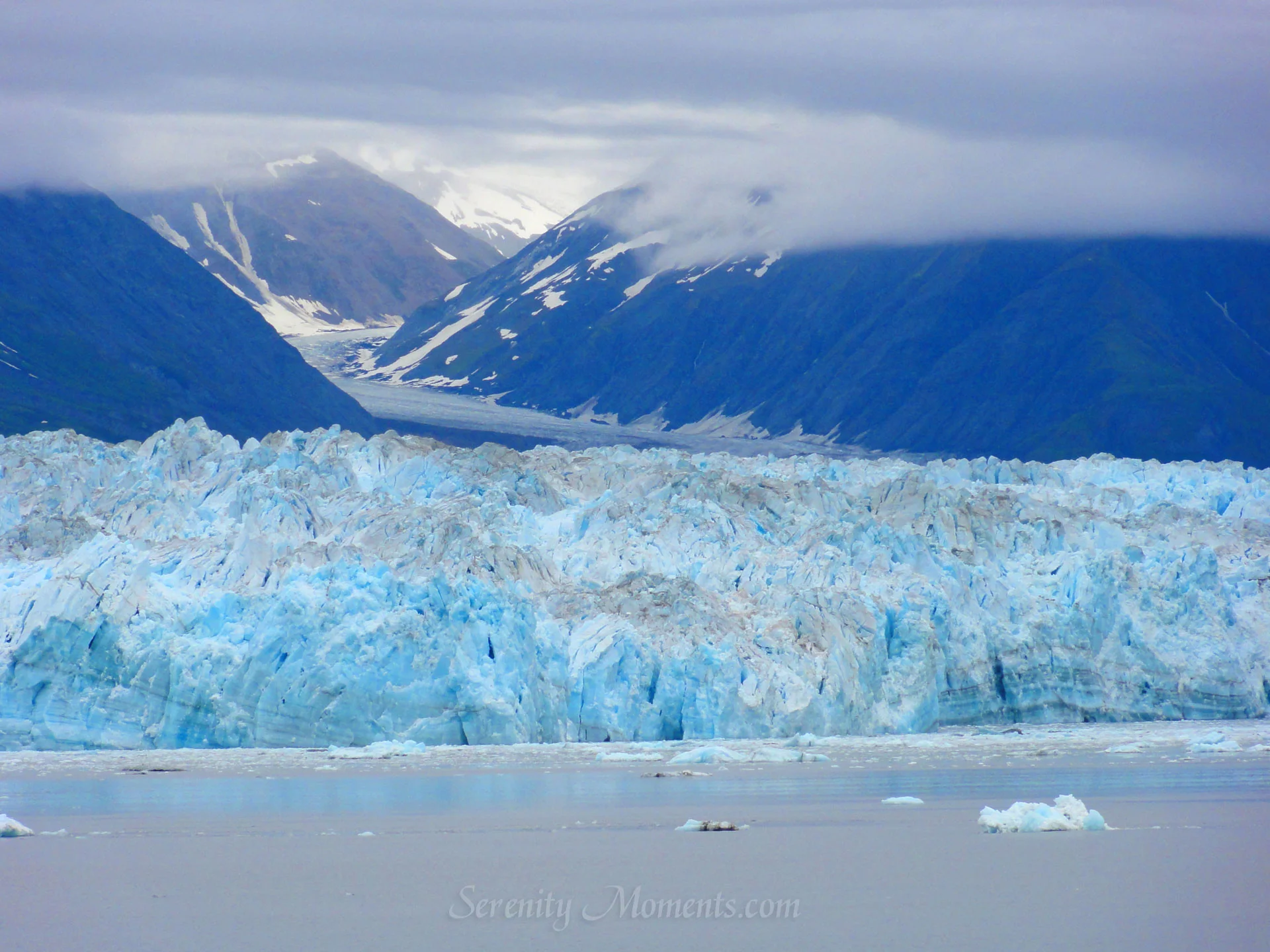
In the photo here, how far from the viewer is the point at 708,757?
90.5 feet

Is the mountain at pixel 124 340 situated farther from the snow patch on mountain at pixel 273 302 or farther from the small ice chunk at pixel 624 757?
the snow patch on mountain at pixel 273 302

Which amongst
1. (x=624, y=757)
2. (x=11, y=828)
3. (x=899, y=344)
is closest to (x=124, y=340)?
(x=899, y=344)

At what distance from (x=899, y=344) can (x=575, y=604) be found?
106 m

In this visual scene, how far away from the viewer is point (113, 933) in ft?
46.0

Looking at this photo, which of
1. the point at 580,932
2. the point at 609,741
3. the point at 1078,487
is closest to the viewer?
the point at 580,932

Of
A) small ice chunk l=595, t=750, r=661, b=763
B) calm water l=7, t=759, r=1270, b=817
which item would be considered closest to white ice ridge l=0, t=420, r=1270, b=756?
small ice chunk l=595, t=750, r=661, b=763

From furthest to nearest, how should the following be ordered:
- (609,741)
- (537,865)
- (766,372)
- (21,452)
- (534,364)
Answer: (534,364) < (766,372) < (21,452) < (609,741) < (537,865)

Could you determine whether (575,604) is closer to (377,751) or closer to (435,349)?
(377,751)

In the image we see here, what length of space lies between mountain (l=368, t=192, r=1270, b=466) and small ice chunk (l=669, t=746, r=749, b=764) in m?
80.1

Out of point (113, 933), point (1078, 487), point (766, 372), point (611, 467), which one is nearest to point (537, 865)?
point (113, 933)

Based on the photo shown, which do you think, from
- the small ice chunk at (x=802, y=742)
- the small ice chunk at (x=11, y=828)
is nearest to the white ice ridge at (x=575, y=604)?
the small ice chunk at (x=802, y=742)

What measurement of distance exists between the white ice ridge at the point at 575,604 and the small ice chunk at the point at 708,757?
104 inches

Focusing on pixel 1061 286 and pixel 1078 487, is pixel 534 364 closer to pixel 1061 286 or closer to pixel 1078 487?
pixel 1061 286

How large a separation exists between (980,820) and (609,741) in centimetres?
1243
